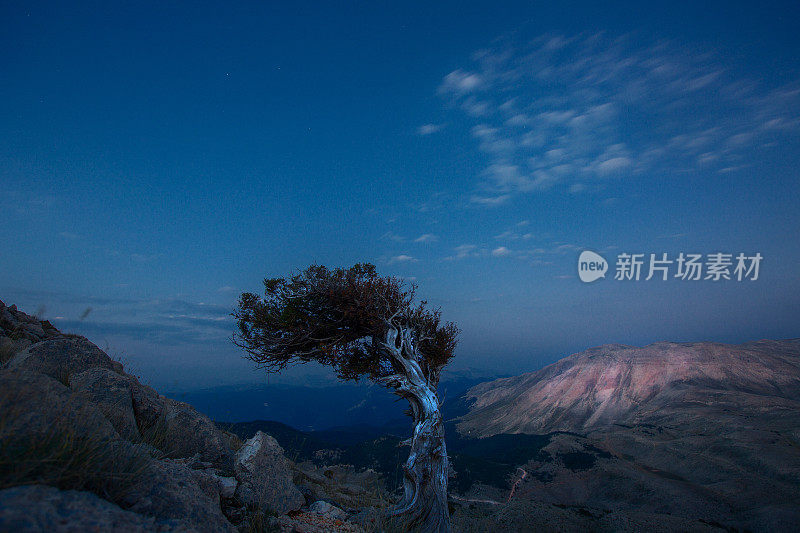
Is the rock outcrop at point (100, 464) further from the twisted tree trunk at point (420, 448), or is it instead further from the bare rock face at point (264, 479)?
the twisted tree trunk at point (420, 448)

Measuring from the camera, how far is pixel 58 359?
745 cm

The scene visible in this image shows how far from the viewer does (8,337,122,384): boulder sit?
22.7 feet

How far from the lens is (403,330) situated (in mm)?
18625

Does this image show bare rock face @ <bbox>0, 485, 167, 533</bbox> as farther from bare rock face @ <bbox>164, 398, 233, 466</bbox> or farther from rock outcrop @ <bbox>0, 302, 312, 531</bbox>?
bare rock face @ <bbox>164, 398, 233, 466</bbox>

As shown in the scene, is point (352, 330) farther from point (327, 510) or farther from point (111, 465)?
point (111, 465)

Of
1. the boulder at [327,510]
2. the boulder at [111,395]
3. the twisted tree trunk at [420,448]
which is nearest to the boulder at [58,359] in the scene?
the boulder at [111,395]

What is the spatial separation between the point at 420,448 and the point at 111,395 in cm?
1066

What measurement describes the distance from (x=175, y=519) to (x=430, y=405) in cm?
1263

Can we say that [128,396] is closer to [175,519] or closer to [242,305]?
[175,519]

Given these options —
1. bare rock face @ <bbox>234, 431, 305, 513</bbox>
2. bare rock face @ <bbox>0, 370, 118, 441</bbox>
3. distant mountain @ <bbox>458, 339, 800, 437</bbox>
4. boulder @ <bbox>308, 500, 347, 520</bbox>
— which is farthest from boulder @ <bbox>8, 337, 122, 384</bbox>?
distant mountain @ <bbox>458, 339, 800, 437</bbox>

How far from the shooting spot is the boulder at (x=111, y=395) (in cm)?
615

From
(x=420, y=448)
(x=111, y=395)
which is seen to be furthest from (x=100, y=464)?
(x=420, y=448)

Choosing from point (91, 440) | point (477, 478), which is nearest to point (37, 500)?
point (91, 440)

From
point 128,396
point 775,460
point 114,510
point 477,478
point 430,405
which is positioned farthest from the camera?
point 477,478
